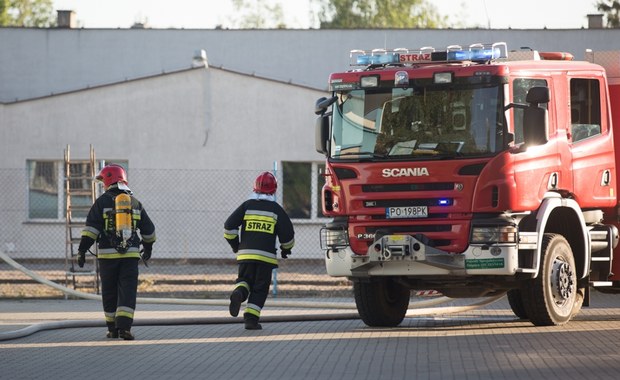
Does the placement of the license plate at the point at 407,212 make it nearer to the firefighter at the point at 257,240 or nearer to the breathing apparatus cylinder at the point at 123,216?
the firefighter at the point at 257,240

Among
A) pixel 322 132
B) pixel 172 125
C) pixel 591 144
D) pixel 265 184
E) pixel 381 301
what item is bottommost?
pixel 381 301

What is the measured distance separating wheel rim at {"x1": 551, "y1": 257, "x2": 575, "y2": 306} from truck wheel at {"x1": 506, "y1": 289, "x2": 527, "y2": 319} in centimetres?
95

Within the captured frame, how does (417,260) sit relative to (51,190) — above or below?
below

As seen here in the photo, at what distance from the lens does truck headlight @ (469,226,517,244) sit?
1371 cm

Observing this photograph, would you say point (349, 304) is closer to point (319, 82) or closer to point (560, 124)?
point (560, 124)

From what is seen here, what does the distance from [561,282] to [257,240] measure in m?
3.53

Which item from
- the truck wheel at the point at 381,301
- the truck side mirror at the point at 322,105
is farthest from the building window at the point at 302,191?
the truck side mirror at the point at 322,105

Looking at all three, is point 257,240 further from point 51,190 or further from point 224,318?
point 51,190

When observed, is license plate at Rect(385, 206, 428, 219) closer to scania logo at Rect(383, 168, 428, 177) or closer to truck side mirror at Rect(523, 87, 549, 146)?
scania logo at Rect(383, 168, 428, 177)

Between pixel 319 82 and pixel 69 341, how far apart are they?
2534 centimetres

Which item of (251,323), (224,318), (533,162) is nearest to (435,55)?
(533,162)

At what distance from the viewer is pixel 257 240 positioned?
1480 cm

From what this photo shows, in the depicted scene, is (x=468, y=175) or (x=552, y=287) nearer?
(x=468, y=175)

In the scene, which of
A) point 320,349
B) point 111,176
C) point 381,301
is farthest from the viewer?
point 381,301
